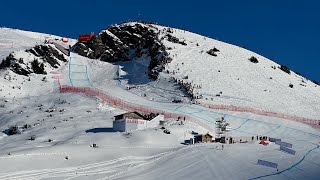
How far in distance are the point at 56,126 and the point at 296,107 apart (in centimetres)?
3302

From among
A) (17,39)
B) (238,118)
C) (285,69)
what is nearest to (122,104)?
(238,118)

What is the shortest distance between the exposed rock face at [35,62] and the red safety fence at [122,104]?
8.93 meters

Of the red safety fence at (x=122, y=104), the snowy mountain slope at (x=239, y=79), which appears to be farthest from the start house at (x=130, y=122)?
the snowy mountain slope at (x=239, y=79)

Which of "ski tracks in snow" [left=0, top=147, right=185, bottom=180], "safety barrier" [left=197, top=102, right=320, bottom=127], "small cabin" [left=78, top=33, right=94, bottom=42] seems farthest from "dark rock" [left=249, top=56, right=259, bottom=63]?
"ski tracks in snow" [left=0, top=147, right=185, bottom=180]

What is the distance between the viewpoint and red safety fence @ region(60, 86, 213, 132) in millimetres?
61681

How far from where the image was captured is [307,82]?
313 ft

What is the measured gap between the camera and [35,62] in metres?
87.4

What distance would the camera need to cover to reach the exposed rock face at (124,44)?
93062 millimetres

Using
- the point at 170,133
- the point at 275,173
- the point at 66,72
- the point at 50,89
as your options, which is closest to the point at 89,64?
the point at 66,72

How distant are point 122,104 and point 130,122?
13576 mm

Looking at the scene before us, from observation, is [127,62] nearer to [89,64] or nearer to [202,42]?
[89,64]

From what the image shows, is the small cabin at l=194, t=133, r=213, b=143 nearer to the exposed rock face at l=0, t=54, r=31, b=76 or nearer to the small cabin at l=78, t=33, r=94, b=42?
the exposed rock face at l=0, t=54, r=31, b=76

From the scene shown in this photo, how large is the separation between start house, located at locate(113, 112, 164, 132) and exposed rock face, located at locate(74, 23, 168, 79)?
105 ft

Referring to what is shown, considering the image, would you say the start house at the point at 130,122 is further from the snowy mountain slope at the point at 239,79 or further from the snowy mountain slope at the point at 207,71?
the snowy mountain slope at the point at 239,79
